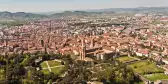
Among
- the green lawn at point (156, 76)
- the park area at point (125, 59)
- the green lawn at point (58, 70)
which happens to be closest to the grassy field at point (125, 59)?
the park area at point (125, 59)

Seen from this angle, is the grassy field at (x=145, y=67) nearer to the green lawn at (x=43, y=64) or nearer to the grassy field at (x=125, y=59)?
the grassy field at (x=125, y=59)

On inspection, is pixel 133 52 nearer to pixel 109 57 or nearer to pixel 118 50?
pixel 118 50

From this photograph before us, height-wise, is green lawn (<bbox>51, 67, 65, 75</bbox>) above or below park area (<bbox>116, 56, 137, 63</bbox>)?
above

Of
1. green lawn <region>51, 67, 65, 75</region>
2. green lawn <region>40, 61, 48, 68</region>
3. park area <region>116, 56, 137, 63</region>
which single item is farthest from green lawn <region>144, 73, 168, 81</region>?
green lawn <region>40, 61, 48, 68</region>

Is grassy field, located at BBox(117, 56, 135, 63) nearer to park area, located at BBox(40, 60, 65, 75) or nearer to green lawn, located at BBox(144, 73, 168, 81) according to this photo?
green lawn, located at BBox(144, 73, 168, 81)

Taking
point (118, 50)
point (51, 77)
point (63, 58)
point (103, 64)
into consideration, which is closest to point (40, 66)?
point (63, 58)

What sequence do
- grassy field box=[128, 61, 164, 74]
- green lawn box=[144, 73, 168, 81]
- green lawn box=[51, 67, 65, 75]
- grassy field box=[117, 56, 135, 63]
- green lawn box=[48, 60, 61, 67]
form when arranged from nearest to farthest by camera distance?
green lawn box=[51, 67, 65, 75] → green lawn box=[144, 73, 168, 81] → grassy field box=[128, 61, 164, 74] → green lawn box=[48, 60, 61, 67] → grassy field box=[117, 56, 135, 63]
